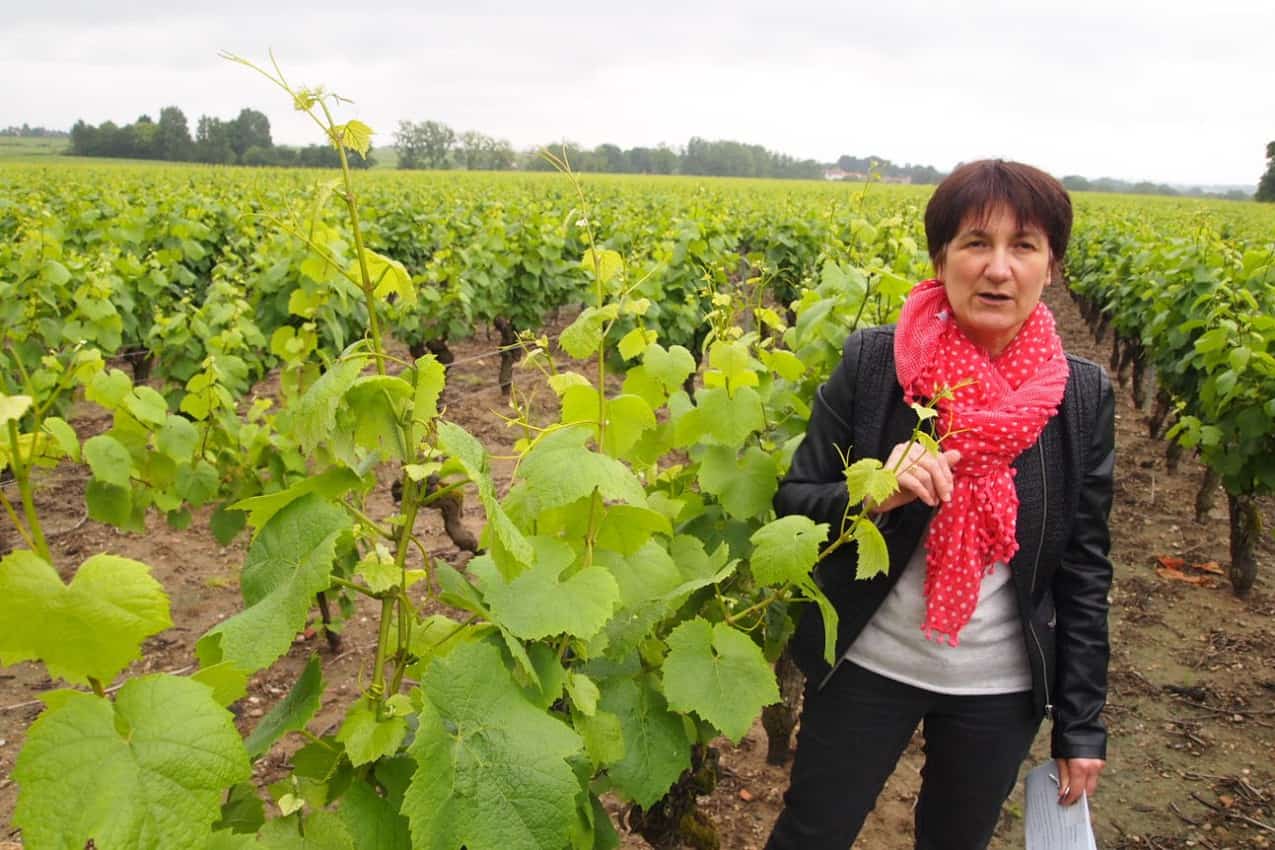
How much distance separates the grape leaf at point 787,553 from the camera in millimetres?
1519

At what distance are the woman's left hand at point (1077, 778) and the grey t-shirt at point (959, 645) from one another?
201 mm

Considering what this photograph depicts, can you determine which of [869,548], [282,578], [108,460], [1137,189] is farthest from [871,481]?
[1137,189]

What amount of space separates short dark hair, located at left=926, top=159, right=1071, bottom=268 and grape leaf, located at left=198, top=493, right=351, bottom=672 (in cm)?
131

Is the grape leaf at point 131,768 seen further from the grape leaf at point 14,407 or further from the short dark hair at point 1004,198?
the short dark hair at point 1004,198

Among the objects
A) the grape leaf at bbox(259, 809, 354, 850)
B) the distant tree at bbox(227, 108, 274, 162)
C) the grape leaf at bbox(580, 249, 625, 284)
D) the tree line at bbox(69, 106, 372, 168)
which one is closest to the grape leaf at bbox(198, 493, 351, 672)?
the grape leaf at bbox(259, 809, 354, 850)

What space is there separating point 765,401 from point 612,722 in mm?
1188

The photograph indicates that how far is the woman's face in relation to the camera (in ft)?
5.96

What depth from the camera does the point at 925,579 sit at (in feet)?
6.38

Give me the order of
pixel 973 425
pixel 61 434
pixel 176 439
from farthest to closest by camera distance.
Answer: pixel 176 439 → pixel 61 434 → pixel 973 425

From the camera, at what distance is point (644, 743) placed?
164 cm

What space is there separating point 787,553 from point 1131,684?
366 cm

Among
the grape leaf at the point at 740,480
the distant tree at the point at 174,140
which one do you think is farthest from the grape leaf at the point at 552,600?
the distant tree at the point at 174,140

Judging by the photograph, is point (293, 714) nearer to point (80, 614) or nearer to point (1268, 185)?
point (80, 614)

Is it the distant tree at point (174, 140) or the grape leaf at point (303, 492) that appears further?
the distant tree at point (174, 140)
